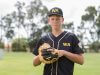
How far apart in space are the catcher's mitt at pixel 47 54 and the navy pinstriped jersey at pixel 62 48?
11 cm

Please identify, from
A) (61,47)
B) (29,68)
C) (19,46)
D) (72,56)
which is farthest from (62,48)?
(19,46)

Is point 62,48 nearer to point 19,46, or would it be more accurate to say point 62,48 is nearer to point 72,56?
point 72,56

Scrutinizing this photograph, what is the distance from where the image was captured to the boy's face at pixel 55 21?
4.92 metres

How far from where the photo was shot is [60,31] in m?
5.03

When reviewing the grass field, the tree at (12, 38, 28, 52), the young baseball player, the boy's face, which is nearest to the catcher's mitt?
the young baseball player

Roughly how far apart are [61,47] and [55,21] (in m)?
0.34

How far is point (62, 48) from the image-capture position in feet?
16.5

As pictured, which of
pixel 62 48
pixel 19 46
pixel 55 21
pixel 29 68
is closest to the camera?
pixel 55 21

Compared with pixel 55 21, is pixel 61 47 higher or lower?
lower

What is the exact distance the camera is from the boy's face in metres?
4.92

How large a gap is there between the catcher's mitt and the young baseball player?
8 centimetres

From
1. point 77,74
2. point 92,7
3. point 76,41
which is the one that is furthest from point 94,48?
point 76,41

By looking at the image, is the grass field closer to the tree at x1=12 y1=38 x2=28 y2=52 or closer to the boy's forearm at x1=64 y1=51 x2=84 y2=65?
the boy's forearm at x1=64 y1=51 x2=84 y2=65

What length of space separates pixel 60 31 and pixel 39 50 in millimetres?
359
